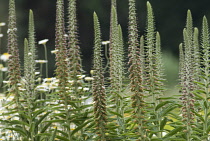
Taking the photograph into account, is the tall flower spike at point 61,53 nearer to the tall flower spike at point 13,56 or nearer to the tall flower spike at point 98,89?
the tall flower spike at point 13,56

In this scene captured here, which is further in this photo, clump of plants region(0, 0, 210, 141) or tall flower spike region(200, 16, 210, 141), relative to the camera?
tall flower spike region(200, 16, 210, 141)

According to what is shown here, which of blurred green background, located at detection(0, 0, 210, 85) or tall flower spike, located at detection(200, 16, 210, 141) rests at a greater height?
blurred green background, located at detection(0, 0, 210, 85)

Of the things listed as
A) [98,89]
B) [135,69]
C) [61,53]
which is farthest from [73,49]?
[135,69]

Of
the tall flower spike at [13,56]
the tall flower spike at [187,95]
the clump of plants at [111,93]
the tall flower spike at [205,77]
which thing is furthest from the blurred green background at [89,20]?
the tall flower spike at [187,95]

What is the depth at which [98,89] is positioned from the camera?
3.32m

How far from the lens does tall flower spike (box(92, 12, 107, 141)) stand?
3199mm

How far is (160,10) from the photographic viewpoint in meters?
17.6

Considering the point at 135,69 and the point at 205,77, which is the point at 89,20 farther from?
the point at 135,69

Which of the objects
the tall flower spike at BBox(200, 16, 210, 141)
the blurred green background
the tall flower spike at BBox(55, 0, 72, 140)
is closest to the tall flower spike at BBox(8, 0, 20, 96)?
the tall flower spike at BBox(55, 0, 72, 140)

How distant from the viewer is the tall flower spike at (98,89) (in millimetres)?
3199

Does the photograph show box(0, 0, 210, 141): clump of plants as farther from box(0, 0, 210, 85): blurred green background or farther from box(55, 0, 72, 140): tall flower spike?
box(0, 0, 210, 85): blurred green background

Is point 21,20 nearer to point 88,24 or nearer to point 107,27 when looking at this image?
point 88,24

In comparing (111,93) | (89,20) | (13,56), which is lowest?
(111,93)

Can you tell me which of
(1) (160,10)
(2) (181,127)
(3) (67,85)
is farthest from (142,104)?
(1) (160,10)
